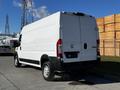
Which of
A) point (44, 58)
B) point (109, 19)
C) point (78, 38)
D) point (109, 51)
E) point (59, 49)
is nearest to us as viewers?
point (59, 49)

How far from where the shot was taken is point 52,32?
10539 millimetres

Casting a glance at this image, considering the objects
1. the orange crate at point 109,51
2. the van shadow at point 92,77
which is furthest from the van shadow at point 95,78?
the orange crate at point 109,51

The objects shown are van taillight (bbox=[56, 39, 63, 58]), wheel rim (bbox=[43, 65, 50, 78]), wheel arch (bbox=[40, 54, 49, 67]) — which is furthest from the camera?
wheel arch (bbox=[40, 54, 49, 67])

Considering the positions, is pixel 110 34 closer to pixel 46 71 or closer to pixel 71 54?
pixel 46 71

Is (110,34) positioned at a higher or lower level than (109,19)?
lower

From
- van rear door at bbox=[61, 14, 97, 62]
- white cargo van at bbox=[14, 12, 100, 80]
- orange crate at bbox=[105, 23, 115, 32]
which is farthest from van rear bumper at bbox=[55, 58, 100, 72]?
orange crate at bbox=[105, 23, 115, 32]

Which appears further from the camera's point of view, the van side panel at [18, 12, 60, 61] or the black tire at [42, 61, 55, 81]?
the black tire at [42, 61, 55, 81]

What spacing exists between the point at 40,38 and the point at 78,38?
202cm

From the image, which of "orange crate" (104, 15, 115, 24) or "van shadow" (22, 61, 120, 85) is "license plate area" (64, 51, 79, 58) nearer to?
"van shadow" (22, 61, 120, 85)

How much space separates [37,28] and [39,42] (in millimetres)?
738

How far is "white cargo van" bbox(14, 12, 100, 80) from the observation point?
1014cm

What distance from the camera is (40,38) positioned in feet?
38.7

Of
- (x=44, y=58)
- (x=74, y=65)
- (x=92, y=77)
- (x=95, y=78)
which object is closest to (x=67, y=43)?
(x=74, y=65)

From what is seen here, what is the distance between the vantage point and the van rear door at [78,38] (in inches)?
403
